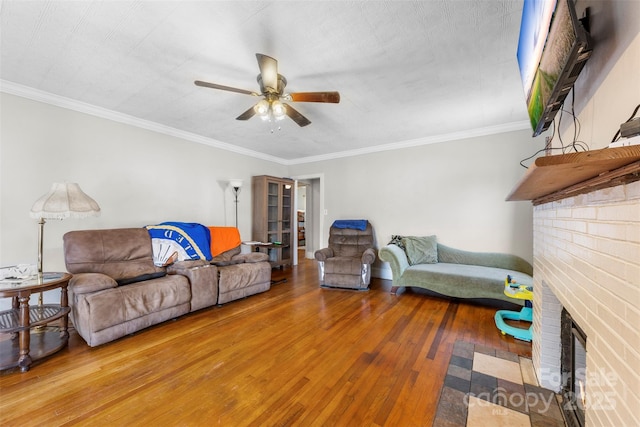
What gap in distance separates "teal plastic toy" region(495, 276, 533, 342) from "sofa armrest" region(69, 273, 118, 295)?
3.65m

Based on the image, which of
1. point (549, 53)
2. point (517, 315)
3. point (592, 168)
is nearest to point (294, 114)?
point (549, 53)

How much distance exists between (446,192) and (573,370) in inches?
114

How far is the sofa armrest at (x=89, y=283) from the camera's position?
212cm

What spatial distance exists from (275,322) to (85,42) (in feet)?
9.38

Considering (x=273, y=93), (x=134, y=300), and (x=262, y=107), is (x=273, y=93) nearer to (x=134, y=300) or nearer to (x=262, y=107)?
(x=262, y=107)

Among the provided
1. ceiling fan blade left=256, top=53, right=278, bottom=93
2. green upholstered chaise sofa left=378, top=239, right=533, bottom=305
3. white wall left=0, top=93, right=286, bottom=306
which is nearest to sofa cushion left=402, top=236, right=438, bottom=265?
green upholstered chaise sofa left=378, top=239, right=533, bottom=305

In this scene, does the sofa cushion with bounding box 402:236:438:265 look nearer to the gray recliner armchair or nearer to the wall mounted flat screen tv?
the gray recliner armchair

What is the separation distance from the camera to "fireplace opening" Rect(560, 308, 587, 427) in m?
1.25

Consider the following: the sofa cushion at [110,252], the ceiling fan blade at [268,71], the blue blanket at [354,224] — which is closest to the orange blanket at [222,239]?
the sofa cushion at [110,252]

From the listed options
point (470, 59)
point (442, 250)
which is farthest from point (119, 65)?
point (442, 250)

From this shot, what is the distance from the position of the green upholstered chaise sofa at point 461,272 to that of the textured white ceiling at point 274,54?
190 centimetres

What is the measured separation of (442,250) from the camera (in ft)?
12.9

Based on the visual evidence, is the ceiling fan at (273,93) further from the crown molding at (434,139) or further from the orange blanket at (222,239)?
the crown molding at (434,139)

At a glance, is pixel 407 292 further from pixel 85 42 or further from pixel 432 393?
pixel 85 42
